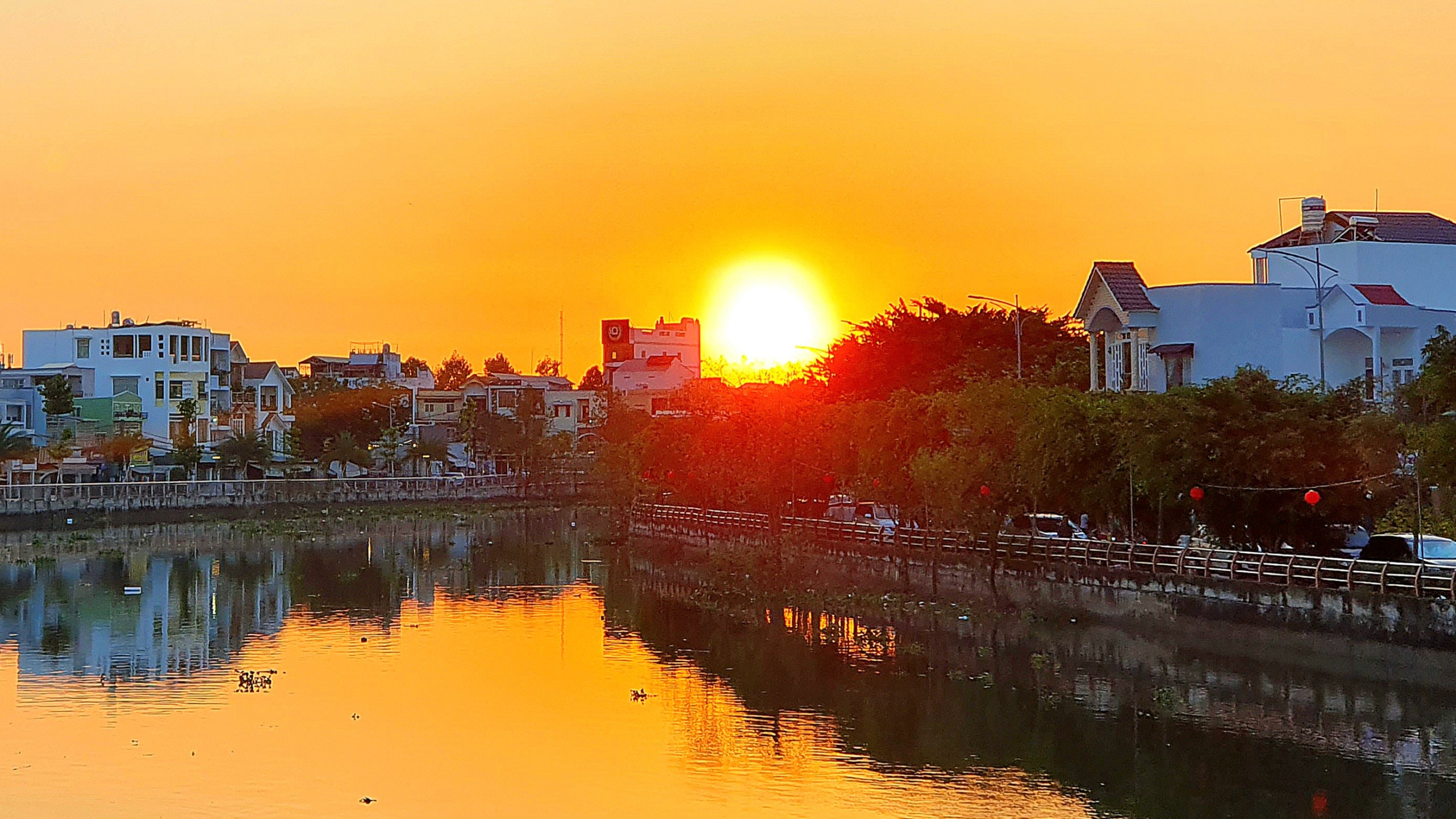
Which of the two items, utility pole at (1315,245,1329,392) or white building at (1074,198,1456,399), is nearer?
utility pole at (1315,245,1329,392)

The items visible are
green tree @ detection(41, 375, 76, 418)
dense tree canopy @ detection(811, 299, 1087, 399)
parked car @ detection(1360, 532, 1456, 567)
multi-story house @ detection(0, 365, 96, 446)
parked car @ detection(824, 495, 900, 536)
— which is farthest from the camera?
multi-story house @ detection(0, 365, 96, 446)

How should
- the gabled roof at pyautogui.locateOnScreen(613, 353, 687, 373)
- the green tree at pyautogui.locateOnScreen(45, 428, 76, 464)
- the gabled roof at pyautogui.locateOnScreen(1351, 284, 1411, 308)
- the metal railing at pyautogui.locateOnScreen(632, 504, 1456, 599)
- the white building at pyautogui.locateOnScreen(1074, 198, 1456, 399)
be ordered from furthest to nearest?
the gabled roof at pyautogui.locateOnScreen(613, 353, 687, 373) < the green tree at pyautogui.locateOnScreen(45, 428, 76, 464) < the gabled roof at pyautogui.locateOnScreen(1351, 284, 1411, 308) < the white building at pyautogui.locateOnScreen(1074, 198, 1456, 399) < the metal railing at pyautogui.locateOnScreen(632, 504, 1456, 599)

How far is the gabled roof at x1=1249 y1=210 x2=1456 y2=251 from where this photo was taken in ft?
207

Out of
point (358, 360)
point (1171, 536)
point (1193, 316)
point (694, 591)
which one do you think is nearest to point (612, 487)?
point (694, 591)

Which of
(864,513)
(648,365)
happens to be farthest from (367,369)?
(864,513)

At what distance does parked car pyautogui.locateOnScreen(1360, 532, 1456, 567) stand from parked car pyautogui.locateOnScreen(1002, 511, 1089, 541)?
28.7 ft

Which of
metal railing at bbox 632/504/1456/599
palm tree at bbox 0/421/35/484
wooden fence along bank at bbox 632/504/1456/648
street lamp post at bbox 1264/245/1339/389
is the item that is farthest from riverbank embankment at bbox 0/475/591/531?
street lamp post at bbox 1264/245/1339/389

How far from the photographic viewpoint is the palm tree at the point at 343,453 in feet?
389

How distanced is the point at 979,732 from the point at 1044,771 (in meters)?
3.41

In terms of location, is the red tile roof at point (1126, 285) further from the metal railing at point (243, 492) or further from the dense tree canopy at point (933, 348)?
the metal railing at point (243, 492)

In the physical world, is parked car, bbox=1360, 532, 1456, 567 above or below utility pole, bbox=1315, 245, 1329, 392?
below

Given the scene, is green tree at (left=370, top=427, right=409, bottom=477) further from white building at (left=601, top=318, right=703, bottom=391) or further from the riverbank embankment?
white building at (left=601, top=318, right=703, bottom=391)

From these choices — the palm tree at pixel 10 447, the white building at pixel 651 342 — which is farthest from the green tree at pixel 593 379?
the palm tree at pixel 10 447

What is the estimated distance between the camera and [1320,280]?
56.5 m
